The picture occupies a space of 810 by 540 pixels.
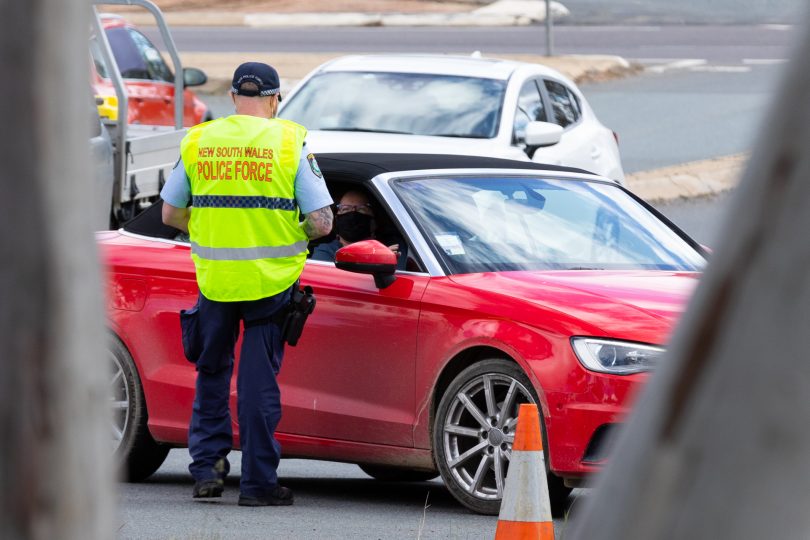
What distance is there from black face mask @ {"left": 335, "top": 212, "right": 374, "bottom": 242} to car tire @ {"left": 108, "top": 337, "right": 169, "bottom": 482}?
3.70ft

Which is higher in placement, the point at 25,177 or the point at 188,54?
the point at 25,177

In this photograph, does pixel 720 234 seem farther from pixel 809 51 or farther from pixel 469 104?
pixel 469 104

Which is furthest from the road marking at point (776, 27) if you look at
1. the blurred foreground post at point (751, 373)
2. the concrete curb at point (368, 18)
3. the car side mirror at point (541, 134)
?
the blurred foreground post at point (751, 373)

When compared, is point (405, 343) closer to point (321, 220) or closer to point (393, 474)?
point (321, 220)

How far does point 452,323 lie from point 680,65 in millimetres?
28274

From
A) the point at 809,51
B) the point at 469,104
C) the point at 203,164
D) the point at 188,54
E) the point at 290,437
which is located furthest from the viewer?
the point at 188,54

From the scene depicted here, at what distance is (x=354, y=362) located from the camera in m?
7.30

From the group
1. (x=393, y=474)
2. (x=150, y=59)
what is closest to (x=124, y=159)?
(x=393, y=474)

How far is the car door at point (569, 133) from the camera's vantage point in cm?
1288

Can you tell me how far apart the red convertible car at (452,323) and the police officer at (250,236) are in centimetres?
29

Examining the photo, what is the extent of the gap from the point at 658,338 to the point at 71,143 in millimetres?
4747

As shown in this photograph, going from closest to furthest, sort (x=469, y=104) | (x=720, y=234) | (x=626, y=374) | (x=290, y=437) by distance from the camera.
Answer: (x=720, y=234) < (x=626, y=374) < (x=290, y=437) < (x=469, y=104)

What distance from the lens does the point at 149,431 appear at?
26.0 feet

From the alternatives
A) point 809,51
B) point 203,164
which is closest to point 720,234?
point 809,51
